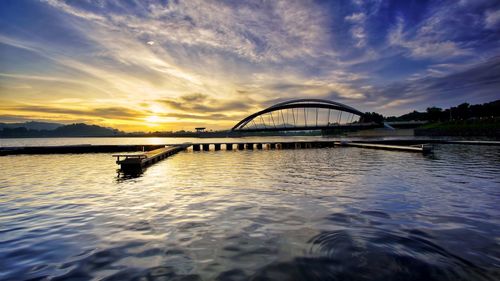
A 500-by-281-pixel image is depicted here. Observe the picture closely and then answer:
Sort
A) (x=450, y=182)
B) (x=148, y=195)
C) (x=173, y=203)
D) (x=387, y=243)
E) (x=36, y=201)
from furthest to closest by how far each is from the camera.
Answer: (x=450, y=182) < (x=148, y=195) < (x=36, y=201) < (x=173, y=203) < (x=387, y=243)

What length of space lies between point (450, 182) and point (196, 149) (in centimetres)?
5171

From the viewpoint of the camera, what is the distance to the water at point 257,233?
18.3ft

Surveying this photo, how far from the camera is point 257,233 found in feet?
25.7

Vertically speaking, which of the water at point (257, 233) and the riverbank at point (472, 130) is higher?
the riverbank at point (472, 130)

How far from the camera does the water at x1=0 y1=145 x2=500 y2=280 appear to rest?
5574 mm

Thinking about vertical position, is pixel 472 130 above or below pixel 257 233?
above

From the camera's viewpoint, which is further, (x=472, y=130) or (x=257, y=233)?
(x=472, y=130)

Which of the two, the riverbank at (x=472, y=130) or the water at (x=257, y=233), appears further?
the riverbank at (x=472, y=130)

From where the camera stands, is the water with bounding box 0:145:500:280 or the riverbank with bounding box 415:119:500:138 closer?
the water with bounding box 0:145:500:280

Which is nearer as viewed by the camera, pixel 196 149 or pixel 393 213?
pixel 393 213

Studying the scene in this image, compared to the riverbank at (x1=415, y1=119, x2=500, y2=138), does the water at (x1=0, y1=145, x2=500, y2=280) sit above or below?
below

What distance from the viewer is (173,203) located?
11.7 m

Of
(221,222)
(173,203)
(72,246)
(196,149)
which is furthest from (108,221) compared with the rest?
(196,149)

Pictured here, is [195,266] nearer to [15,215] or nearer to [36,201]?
[15,215]
